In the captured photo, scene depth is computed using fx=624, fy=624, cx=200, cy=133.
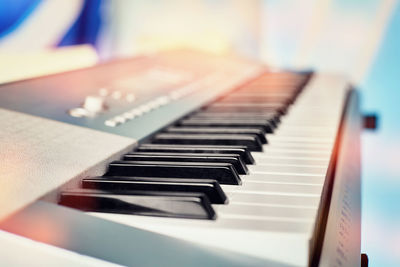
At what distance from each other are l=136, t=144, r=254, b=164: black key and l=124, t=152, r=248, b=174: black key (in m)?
0.04

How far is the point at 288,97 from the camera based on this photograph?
1747 mm

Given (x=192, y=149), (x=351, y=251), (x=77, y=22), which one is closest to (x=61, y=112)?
(x=192, y=149)

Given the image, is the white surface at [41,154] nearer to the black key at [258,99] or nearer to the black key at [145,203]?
the black key at [145,203]

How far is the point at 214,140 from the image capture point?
1130 mm

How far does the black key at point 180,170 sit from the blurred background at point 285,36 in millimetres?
1817

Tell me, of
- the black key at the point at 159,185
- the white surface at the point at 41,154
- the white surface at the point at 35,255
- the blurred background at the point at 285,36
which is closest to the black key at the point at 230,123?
the white surface at the point at 41,154

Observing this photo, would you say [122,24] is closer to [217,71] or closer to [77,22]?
[77,22]

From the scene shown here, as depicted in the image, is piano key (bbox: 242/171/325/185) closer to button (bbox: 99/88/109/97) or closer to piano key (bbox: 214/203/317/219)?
piano key (bbox: 214/203/317/219)

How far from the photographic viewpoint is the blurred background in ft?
9.44

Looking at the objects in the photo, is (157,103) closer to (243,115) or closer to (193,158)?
(243,115)

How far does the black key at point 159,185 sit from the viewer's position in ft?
2.55

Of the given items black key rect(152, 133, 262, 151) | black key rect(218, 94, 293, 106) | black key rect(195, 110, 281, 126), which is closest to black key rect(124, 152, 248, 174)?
black key rect(152, 133, 262, 151)

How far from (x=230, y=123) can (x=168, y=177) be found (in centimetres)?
45

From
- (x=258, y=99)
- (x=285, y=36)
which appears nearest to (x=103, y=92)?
(x=258, y=99)
